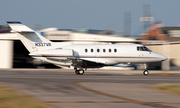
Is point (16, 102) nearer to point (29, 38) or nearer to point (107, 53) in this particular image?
point (29, 38)

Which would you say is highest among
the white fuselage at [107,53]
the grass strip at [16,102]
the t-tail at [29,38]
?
the t-tail at [29,38]

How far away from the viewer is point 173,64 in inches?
1612

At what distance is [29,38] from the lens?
2395cm

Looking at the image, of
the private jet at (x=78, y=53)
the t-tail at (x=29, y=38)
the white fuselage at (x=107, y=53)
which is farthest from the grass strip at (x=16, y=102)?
the white fuselage at (x=107, y=53)

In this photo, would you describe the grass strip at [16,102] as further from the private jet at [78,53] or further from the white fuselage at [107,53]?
the white fuselage at [107,53]

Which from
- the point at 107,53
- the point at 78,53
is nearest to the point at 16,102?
the point at 78,53

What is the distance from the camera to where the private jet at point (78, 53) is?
23578 mm

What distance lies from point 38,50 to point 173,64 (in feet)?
80.1

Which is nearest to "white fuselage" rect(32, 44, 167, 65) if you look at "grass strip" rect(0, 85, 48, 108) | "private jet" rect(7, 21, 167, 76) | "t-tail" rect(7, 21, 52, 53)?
"private jet" rect(7, 21, 167, 76)

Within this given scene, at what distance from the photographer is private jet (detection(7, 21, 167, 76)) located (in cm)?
2358

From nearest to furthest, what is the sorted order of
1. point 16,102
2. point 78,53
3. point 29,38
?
1. point 16,102
2. point 29,38
3. point 78,53

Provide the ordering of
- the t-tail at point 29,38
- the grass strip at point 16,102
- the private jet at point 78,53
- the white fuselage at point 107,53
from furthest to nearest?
the white fuselage at point 107,53, the t-tail at point 29,38, the private jet at point 78,53, the grass strip at point 16,102

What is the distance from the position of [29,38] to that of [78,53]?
4.65 meters

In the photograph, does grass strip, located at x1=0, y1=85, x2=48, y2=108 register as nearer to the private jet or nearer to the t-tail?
the private jet
